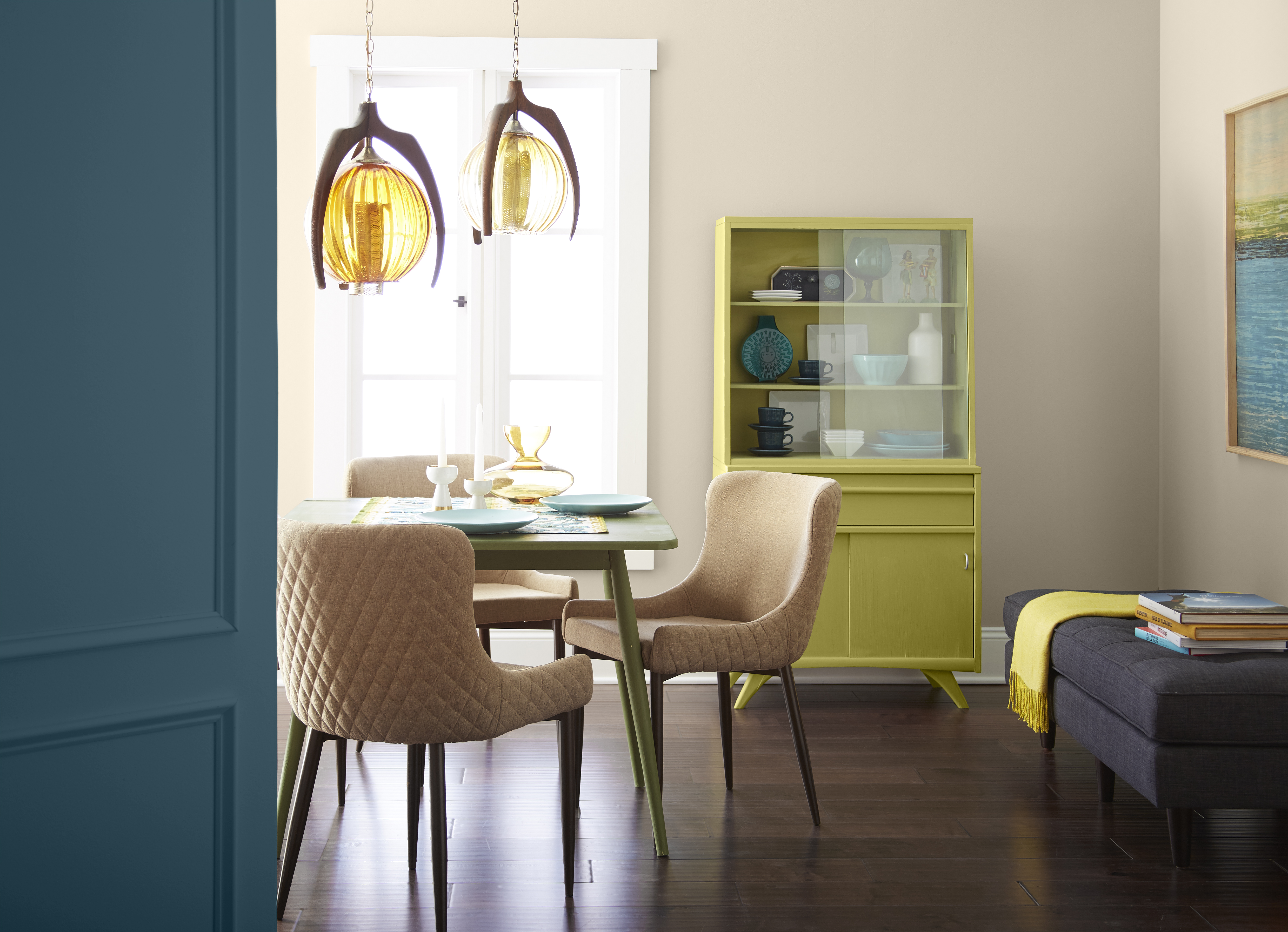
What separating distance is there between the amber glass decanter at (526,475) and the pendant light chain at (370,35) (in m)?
1.05

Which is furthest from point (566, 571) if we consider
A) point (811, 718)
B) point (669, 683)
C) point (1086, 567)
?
point (1086, 567)

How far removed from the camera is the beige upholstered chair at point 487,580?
10.8 ft

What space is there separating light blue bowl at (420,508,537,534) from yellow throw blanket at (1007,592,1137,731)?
156cm


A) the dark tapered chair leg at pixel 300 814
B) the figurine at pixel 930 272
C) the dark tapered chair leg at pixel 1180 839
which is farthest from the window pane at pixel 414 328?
the dark tapered chair leg at pixel 1180 839

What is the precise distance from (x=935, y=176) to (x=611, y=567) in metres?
2.53

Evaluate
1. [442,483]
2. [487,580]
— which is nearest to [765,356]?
[487,580]

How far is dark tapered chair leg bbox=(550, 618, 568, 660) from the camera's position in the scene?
11.2 ft

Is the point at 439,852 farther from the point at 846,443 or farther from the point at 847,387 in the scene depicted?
the point at 847,387

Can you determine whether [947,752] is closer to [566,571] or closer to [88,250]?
[566,571]

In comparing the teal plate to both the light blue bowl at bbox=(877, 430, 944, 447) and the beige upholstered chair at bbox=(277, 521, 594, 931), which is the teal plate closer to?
the light blue bowl at bbox=(877, 430, 944, 447)

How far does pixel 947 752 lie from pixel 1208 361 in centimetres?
179

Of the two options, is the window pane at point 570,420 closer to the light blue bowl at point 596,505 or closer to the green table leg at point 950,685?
the light blue bowl at point 596,505

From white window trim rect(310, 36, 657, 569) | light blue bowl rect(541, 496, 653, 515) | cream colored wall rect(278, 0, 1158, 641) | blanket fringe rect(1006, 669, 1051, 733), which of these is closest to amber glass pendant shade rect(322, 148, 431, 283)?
light blue bowl rect(541, 496, 653, 515)

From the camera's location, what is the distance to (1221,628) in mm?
2809
